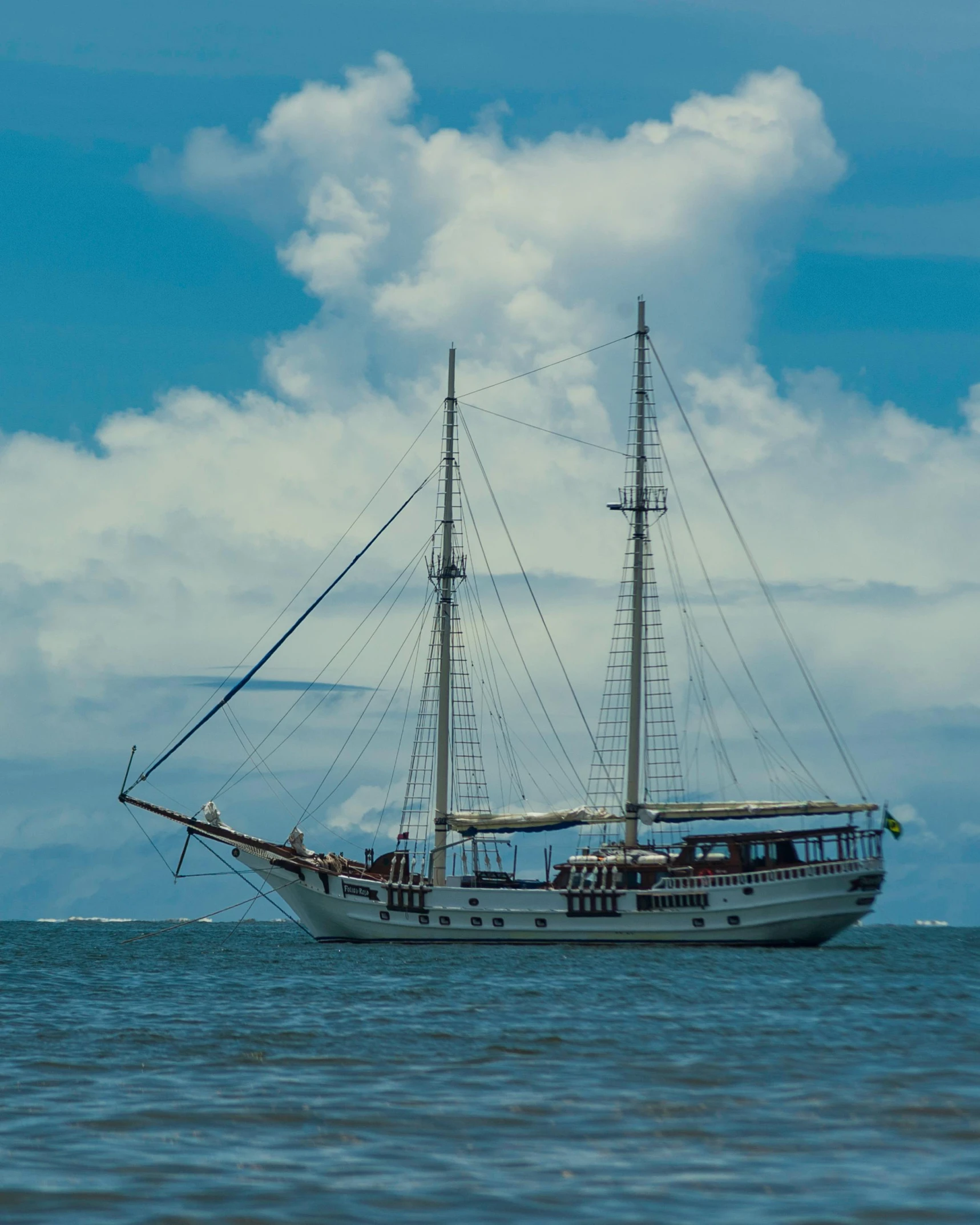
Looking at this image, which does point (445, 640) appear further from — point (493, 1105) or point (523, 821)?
point (493, 1105)

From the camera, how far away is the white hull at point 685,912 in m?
65.5

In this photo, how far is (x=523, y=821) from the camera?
236 ft

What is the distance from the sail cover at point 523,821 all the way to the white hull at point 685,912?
4.98 meters

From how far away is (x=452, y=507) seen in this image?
3024 inches

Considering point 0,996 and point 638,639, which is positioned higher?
point 638,639

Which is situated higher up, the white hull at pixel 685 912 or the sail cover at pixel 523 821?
the sail cover at pixel 523 821

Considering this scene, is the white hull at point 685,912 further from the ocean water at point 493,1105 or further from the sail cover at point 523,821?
the ocean water at point 493,1105

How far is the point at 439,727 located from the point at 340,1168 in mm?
58368

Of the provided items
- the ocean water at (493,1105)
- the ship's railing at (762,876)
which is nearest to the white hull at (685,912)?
the ship's railing at (762,876)

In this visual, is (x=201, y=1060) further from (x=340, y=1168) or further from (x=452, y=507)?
(x=452, y=507)

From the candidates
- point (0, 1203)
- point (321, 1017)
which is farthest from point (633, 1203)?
point (321, 1017)

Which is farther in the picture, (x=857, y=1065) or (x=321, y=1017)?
(x=321, y=1017)

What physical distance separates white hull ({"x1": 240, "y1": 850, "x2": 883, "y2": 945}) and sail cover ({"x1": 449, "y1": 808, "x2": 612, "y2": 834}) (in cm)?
498

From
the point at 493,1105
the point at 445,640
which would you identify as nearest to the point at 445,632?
the point at 445,640
